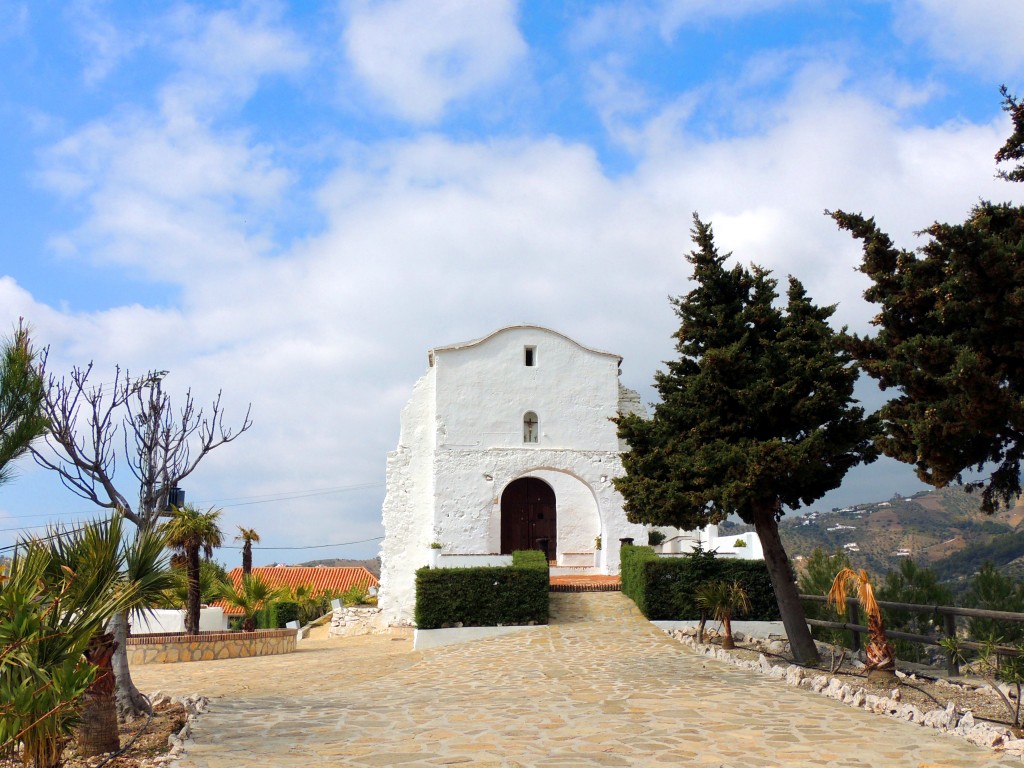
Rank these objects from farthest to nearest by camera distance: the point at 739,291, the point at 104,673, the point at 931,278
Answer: the point at 739,291 → the point at 931,278 → the point at 104,673

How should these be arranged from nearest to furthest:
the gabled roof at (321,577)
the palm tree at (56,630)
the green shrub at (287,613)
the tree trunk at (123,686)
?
the palm tree at (56,630) < the tree trunk at (123,686) < the green shrub at (287,613) < the gabled roof at (321,577)

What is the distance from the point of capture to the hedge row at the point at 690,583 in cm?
1870

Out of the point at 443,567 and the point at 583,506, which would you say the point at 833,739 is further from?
the point at 583,506

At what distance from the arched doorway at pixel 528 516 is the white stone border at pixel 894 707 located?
35.0 ft

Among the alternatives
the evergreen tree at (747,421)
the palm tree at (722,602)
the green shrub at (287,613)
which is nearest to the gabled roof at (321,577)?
the green shrub at (287,613)

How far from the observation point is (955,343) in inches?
379

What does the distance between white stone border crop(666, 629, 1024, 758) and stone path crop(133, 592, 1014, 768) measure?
0.20 metres

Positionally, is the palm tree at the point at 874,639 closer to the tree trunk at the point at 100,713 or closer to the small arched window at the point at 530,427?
the tree trunk at the point at 100,713

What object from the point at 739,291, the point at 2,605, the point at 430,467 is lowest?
the point at 2,605

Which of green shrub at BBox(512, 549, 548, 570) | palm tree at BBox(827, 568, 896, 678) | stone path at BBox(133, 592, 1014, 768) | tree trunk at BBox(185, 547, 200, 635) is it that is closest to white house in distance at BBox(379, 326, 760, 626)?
green shrub at BBox(512, 549, 548, 570)

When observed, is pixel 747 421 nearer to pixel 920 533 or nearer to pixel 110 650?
pixel 110 650

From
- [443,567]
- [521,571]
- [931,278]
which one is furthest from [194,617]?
[931,278]

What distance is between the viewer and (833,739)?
28.8ft

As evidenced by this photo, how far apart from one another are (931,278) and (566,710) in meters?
6.99
